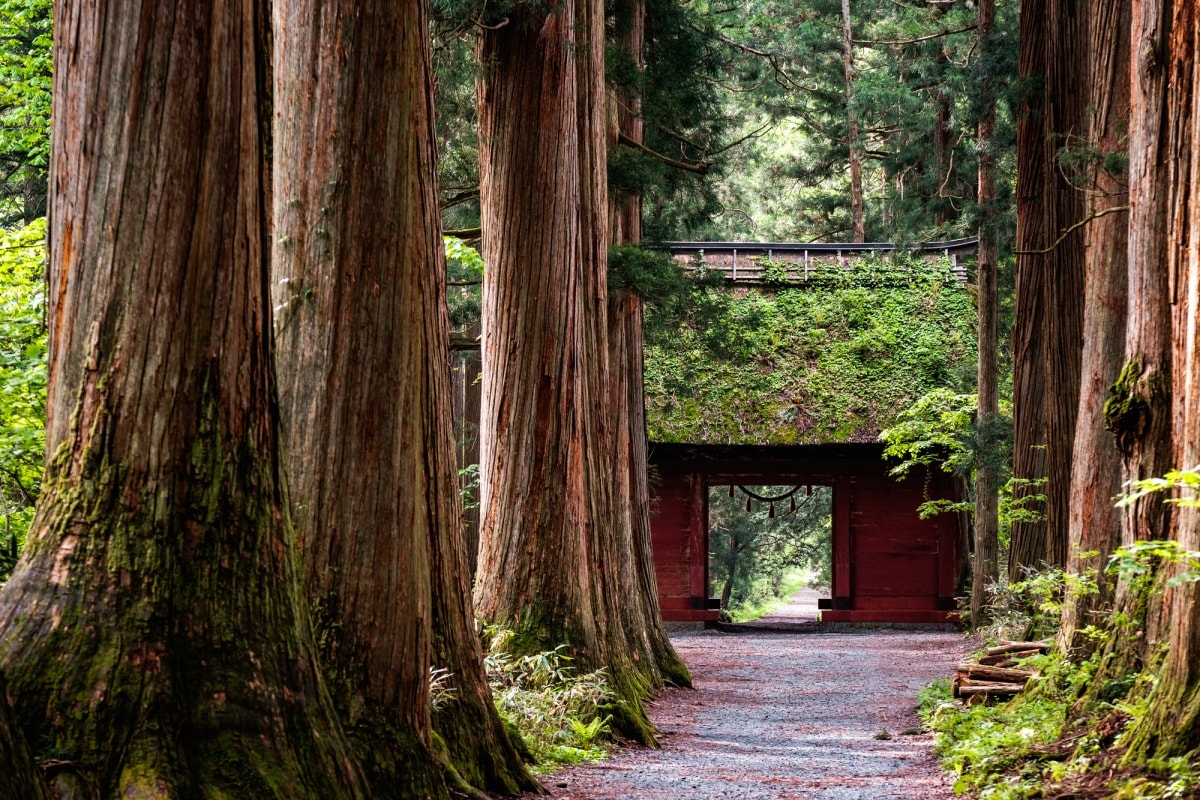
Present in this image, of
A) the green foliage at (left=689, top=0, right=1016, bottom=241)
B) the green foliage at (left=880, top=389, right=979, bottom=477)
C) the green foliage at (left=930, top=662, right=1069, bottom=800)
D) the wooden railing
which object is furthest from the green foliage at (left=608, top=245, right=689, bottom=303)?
the wooden railing

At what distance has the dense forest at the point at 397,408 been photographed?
3801mm

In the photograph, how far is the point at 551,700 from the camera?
8703 millimetres

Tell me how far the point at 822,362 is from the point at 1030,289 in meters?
9.30

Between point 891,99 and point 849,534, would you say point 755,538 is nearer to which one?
point 849,534

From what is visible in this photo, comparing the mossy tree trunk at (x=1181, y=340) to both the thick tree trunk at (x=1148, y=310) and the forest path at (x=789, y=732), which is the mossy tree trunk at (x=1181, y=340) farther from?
the forest path at (x=789, y=732)

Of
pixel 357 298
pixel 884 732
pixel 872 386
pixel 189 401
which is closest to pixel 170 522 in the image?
pixel 189 401

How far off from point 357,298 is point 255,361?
1283 millimetres

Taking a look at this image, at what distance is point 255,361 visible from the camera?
13.6ft

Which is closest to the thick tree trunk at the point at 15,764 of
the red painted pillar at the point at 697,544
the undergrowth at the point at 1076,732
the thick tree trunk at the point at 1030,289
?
the undergrowth at the point at 1076,732

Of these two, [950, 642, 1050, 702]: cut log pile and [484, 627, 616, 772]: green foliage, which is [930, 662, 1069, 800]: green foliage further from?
[484, 627, 616, 772]: green foliage

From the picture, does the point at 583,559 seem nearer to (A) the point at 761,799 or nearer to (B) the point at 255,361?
(A) the point at 761,799

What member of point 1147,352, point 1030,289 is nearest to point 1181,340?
point 1147,352

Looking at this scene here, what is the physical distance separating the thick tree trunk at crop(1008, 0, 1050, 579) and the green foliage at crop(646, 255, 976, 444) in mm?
7085

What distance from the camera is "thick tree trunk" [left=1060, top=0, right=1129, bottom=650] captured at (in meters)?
8.59
